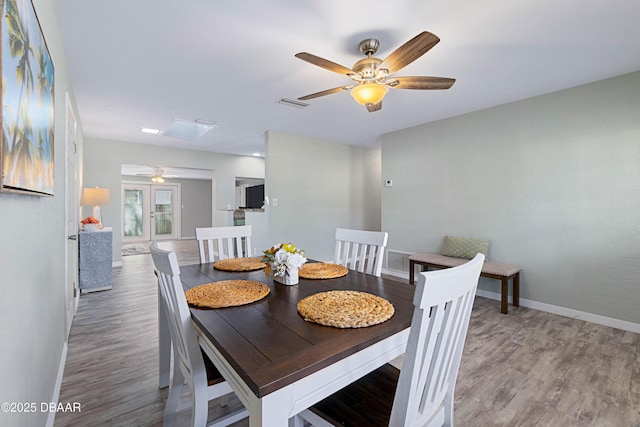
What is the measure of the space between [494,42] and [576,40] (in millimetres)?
609

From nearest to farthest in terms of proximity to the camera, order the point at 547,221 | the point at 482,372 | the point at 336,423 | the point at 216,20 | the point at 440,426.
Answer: the point at 336,423, the point at 440,426, the point at 216,20, the point at 482,372, the point at 547,221

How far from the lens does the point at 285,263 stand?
151 cm

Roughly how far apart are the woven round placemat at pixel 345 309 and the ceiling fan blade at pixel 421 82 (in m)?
1.57

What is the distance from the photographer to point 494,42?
6.69 ft

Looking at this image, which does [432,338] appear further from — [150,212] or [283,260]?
[150,212]

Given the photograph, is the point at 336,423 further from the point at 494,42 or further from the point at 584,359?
the point at 494,42

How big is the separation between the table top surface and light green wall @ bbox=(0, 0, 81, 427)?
54cm

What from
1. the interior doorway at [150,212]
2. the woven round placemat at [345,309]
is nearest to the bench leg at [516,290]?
the woven round placemat at [345,309]

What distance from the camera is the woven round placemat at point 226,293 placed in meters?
1.22

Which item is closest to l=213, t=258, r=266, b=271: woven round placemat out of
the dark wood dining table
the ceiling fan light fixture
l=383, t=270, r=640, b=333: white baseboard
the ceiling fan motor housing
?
the dark wood dining table

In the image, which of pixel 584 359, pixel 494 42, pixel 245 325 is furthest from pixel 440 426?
pixel 494 42

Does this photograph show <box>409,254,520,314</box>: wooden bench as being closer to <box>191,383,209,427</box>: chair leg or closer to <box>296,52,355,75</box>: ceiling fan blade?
<box>296,52,355,75</box>: ceiling fan blade

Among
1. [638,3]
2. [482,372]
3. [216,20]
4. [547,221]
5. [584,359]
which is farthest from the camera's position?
[547,221]

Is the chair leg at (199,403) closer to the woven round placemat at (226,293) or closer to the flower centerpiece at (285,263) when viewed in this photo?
the woven round placemat at (226,293)
